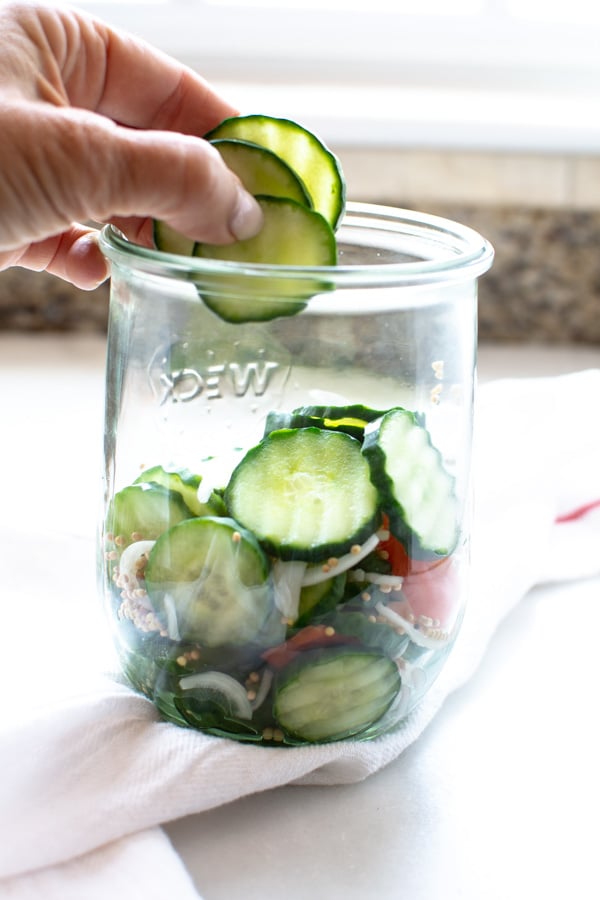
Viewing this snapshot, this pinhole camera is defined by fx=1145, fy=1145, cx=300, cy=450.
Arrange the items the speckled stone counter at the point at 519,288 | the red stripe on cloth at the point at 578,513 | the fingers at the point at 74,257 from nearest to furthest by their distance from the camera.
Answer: the fingers at the point at 74,257 < the red stripe on cloth at the point at 578,513 < the speckled stone counter at the point at 519,288

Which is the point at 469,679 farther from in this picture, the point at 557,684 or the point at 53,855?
the point at 53,855

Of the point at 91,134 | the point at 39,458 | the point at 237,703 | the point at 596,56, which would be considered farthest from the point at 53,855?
the point at 596,56

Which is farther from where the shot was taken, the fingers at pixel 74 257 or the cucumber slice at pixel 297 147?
the fingers at pixel 74 257

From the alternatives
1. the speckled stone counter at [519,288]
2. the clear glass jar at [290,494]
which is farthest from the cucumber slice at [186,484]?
the speckled stone counter at [519,288]

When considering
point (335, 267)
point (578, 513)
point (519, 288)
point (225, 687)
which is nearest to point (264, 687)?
point (225, 687)

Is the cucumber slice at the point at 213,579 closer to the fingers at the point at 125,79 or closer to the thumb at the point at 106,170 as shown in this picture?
the thumb at the point at 106,170

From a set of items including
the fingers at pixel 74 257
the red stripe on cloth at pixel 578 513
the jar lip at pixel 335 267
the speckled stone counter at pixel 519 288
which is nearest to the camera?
the jar lip at pixel 335 267

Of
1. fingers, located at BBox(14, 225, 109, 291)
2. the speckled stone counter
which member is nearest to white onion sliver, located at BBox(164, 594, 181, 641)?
fingers, located at BBox(14, 225, 109, 291)

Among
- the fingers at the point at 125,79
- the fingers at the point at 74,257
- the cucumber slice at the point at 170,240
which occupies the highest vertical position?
the fingers at the point at 125,79

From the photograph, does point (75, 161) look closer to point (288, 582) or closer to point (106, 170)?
point (106, 170)
